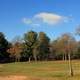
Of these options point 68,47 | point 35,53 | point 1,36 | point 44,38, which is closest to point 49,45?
point 44,38

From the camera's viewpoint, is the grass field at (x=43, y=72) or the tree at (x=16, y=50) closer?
the grass field at (x=43, y=72)

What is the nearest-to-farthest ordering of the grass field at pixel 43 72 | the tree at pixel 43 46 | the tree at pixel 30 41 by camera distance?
1. the grass field at pixel 43 72
2. the tree at pixel 43 46
3. the tree at pixel 30 41

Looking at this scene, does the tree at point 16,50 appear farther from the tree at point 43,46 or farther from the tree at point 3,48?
the tree at point 43,46

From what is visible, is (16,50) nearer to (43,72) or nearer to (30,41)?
(30,41)

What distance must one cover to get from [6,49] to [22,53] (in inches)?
319

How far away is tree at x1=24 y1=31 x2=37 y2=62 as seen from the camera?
13225 cm

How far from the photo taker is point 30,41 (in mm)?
135500

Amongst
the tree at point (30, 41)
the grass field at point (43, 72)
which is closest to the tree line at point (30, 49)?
the tree at point (30, 41)

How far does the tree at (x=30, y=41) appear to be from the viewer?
132 m

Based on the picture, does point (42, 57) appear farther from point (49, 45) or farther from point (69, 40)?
point (69, 40)

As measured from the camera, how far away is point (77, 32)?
4188cm

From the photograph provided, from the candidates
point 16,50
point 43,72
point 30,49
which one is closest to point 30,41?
point 30,49

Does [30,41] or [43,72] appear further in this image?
[30,41]

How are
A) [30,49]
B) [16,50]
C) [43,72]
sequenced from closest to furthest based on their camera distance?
[43,72] → [16,50] → [30,49]
